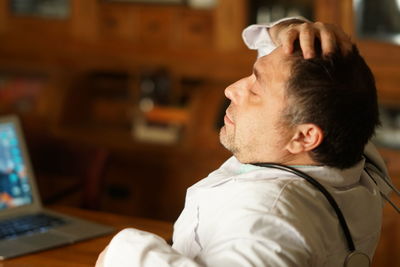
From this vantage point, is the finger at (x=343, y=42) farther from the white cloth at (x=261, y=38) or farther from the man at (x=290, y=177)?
the white cloth at (x=261, y=38)

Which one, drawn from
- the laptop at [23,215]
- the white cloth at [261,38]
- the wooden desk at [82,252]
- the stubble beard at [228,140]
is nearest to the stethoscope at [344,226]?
the stubble beard at [228,140]

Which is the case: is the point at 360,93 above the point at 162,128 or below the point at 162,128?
above

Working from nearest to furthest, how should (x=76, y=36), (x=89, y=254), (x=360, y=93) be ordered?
1. (x=360, y=93)
2. (x=89, y=254)
3. (x=76, y=36)

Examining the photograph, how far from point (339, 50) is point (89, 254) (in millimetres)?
836

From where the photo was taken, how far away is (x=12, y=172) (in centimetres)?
224

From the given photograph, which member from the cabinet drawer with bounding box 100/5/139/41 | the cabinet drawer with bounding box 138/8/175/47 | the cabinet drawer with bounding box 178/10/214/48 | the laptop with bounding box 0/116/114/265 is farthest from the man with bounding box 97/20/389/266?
the cabinet drawer with bounding box 100/5/139/41

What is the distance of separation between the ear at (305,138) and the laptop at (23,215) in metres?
0.75

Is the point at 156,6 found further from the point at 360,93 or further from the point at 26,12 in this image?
the point at 360,93

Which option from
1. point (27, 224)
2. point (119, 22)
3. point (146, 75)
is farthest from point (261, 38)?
point (119, 22)

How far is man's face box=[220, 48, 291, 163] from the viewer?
145 cm

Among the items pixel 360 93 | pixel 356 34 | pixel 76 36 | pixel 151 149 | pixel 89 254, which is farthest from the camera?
pixel 76 36

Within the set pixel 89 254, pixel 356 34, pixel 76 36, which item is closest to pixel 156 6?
pixel 76 36

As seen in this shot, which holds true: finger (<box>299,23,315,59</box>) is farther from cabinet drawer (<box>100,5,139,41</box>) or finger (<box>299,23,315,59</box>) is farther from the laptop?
cabinet drawer (<box>100,5,139,41</box>)

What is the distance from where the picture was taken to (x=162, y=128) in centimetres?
357
